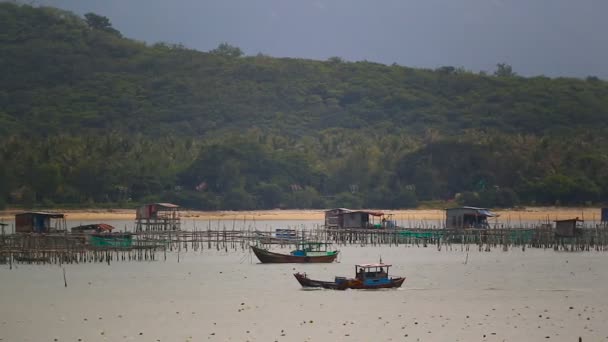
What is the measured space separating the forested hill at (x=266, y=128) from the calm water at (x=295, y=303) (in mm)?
40345

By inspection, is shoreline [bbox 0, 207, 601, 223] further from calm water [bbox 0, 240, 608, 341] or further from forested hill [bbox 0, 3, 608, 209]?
calm water [bbox 0, 240, 608, 341]

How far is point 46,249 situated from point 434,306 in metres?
18.9

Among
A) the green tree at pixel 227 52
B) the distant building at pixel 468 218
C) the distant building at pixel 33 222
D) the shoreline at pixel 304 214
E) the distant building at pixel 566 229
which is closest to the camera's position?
the distant building at pixel 33 222

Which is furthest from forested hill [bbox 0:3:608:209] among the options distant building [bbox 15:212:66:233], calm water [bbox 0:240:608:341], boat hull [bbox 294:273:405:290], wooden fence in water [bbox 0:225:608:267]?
boat hull [bbox 294:273:405:290]

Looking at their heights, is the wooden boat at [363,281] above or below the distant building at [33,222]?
below

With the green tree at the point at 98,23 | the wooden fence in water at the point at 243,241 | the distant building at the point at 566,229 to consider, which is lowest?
the wooden fence in water at the point at 243,241

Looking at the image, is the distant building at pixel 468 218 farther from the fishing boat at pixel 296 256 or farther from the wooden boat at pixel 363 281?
the wooden boat at pixel 363 281

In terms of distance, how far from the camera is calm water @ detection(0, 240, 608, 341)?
3022 cm

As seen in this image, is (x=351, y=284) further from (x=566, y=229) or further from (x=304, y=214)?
(x=304, y=214)

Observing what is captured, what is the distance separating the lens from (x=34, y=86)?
479 ft

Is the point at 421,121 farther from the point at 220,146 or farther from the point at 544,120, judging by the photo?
the point at 220,146

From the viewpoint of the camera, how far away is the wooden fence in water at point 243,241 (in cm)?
4919

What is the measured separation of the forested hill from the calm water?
40345 mm

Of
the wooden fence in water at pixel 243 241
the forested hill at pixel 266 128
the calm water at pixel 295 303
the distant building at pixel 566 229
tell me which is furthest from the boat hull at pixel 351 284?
the forested hill at pixel 266 128
